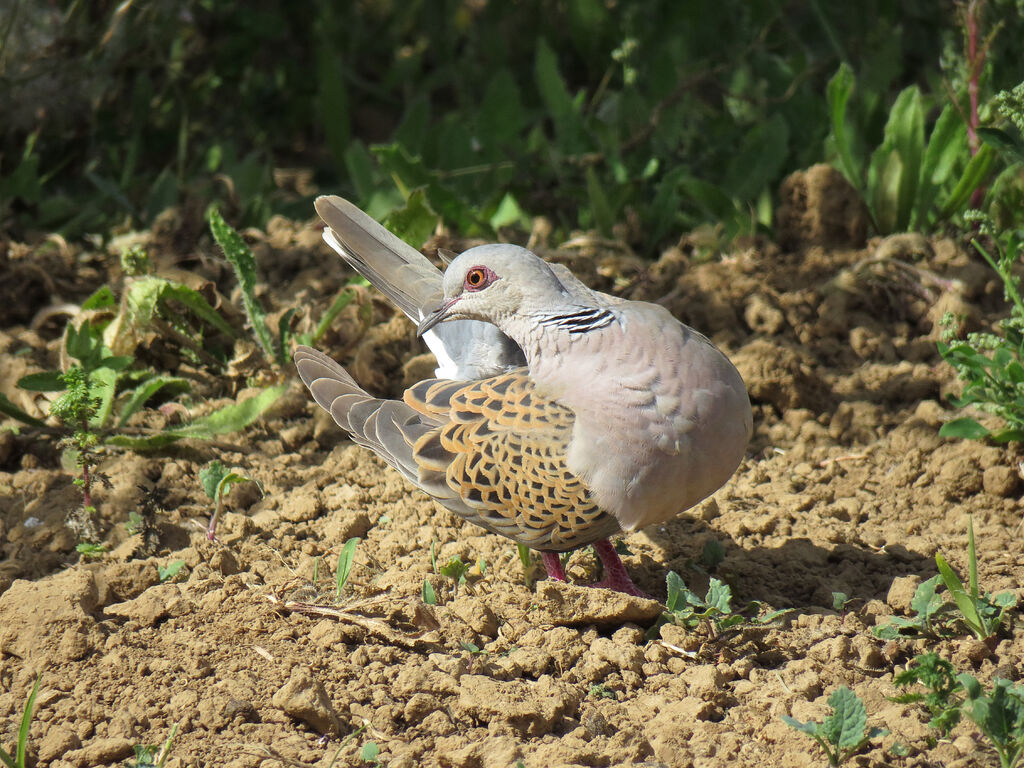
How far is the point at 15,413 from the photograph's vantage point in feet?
14.1

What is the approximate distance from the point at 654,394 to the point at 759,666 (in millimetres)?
839

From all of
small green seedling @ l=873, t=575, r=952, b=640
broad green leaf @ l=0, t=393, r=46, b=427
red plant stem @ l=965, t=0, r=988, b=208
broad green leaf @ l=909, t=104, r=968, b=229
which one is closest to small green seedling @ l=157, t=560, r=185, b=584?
broad green leaf @ l=0, t=393, r=46, b=427

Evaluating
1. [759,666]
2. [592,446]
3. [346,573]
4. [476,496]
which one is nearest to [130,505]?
[346,573]

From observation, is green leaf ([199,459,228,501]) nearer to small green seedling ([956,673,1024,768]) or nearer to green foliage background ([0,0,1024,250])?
green foliage background ([0,0,1024,250])

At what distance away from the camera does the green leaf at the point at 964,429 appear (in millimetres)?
3857

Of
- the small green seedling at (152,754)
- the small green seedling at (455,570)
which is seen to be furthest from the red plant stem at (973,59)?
the small green seedling at (152,754)

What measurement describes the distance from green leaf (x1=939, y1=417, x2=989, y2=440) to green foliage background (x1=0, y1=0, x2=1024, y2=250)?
173 centimetres

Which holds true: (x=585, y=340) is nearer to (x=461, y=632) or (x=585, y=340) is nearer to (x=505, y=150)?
(x=461, y=632)

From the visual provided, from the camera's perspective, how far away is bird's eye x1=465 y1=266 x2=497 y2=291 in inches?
134

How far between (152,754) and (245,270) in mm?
2259

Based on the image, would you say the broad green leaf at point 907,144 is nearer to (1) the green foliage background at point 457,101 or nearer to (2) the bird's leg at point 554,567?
(1) the green foliage background at point 457,101

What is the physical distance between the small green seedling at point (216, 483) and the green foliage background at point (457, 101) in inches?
70.8

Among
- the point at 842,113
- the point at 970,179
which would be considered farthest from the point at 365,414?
the point at 970,179

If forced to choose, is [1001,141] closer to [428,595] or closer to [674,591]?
[674,591]
